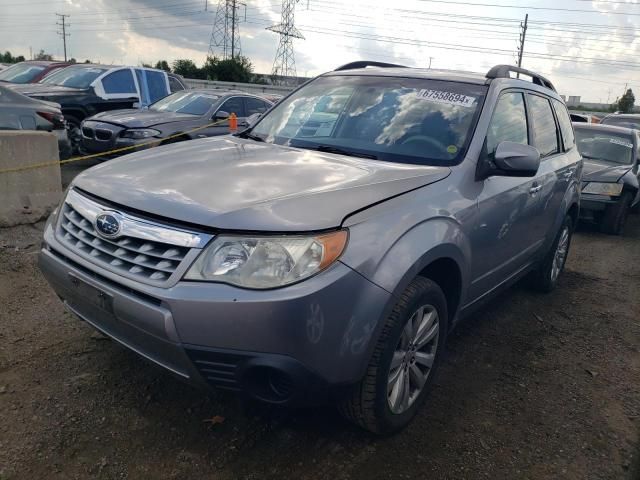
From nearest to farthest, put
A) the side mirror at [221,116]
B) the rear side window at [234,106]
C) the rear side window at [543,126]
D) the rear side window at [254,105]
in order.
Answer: the rear side window at [543,126]
the side mirror at [221,116]
the rear side window at [234,106]
the rear side window at [254,105]

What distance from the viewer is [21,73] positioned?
1330cm

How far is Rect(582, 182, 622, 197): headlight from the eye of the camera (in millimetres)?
7919

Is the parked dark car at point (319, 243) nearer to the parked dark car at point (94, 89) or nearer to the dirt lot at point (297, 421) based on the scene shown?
the dirt lot at point (297, 421)

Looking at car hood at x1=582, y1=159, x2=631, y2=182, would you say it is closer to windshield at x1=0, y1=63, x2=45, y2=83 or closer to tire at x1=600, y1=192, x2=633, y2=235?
tire at x1=600, y1=192, x2=633, y2=235

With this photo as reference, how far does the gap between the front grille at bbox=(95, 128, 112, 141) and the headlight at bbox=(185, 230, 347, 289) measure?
7.27 m

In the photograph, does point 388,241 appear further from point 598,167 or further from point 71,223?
point 598,167

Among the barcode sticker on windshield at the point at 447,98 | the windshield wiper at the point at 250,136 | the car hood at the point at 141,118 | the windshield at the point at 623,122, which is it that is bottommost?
the car hood at the point at 141,118

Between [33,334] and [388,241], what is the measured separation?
8.34 feet

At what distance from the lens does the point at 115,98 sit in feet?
36.5

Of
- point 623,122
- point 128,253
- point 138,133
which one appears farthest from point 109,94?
point 623,122

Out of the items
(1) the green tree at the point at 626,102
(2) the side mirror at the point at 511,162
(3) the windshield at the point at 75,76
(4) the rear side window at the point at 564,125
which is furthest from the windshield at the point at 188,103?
(1) the green tree at the point at 626,102

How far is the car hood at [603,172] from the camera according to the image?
8.05 metres

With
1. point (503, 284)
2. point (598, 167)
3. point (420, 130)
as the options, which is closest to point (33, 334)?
point (420, 130)

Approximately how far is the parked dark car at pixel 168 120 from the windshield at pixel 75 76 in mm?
2042
